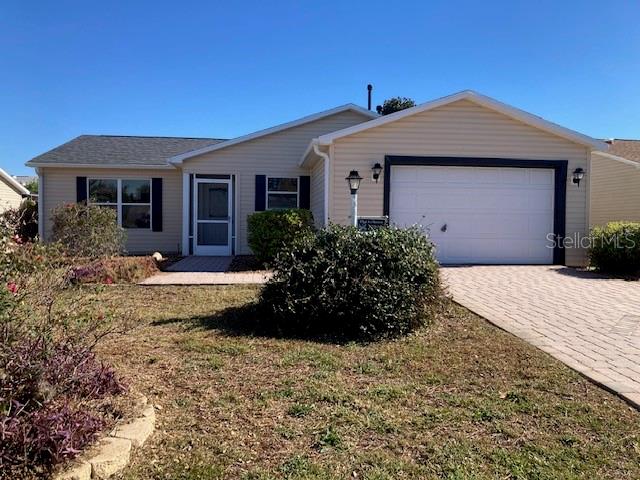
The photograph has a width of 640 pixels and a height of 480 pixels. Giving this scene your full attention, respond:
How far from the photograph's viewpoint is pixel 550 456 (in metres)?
2.89

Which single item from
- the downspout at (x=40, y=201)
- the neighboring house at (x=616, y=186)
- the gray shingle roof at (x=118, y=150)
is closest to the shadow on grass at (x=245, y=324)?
A: the gray shingle roof at (x=118, y=150)

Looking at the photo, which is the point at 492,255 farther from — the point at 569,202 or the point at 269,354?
the point at 269,354

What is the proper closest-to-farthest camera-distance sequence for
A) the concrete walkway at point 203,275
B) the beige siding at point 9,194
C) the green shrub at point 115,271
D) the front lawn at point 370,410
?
the front lawn at point 370,410 < the green shrub at point 115,271 < the concrete walkway at point 203,275 < the beige siding at point 9,194

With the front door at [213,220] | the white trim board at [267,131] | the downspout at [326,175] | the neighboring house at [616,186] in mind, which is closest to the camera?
the downspout at [326,175]

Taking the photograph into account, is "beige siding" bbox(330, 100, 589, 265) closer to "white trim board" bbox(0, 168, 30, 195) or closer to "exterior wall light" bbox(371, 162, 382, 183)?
"exterior wall light" bbox(371, 162, 382, 183)

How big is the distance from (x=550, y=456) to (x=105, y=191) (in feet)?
47.5

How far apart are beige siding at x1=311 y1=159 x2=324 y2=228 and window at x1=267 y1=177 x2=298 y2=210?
602mm

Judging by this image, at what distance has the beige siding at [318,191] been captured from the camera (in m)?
12.1

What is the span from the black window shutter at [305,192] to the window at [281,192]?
16 cm

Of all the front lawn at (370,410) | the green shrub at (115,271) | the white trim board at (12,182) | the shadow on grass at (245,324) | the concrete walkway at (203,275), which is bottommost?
the front lawn at (370,410)

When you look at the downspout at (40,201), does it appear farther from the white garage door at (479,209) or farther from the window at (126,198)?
the white garage door at (479,209)

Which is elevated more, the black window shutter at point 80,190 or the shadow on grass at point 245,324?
the black window shutter at point 80,190

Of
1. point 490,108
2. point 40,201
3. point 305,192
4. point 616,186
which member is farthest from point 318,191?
point 616,186

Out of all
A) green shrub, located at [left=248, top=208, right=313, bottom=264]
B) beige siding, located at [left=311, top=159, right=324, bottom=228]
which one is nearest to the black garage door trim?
beige siding, located at [left=311, top=159, right=324, bottom=228]
